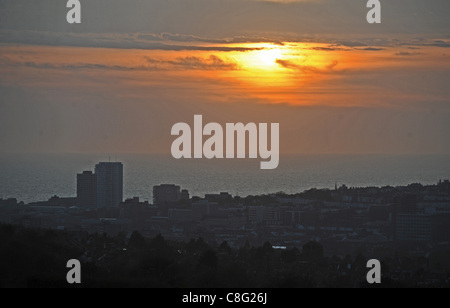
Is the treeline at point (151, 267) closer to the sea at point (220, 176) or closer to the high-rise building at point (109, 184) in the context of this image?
the high-rise building at point (109, 184)

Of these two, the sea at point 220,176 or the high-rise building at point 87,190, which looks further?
the sea at point 220,176

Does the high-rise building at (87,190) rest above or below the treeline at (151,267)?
above

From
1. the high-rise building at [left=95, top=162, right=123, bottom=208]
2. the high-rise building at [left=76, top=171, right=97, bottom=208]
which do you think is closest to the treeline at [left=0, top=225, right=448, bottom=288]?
the high-rise building at [left=76, top=171, right=97, bottom=208]

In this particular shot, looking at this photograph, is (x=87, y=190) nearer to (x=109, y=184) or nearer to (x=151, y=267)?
(x=109, y=184)

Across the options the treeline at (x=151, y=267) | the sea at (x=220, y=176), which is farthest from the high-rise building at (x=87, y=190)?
the treeline at (x=151, y=267)

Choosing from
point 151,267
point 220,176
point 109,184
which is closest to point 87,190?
point 109,184

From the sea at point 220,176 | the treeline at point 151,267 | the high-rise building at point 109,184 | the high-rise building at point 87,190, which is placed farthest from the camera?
the sea at point 220,176

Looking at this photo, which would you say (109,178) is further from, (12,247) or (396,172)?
(396,172)
